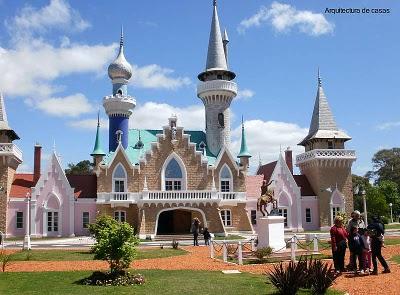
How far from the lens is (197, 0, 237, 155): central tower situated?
153ft

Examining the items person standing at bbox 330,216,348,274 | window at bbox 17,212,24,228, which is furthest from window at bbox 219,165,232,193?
person standing at bbox 330,216,348,274

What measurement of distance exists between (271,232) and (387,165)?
69.1m

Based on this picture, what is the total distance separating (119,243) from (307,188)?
35.0m

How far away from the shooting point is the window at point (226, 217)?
43281 mm

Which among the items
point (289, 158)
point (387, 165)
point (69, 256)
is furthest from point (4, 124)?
point (387, 165)

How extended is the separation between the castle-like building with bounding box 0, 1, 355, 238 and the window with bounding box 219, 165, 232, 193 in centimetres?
9

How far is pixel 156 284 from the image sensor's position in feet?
45.3

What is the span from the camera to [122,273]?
47.8 ft

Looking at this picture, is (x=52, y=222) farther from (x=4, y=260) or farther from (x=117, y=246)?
(x=117, y=246)

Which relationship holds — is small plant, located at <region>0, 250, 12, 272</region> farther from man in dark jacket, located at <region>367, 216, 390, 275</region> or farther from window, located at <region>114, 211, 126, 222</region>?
window, located at <region>114, 211, 126, 222</region>

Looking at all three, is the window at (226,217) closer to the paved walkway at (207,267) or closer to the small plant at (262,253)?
the paved walkway at (207,267)

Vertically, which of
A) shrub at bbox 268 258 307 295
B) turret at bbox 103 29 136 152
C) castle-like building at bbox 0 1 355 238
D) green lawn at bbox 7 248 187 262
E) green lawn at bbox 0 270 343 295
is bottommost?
green lawn at bbox 7 248 187 262

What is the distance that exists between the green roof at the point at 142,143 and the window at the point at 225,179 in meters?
1.51

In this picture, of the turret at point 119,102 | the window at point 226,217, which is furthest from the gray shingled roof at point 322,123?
the turret at point 119,102
